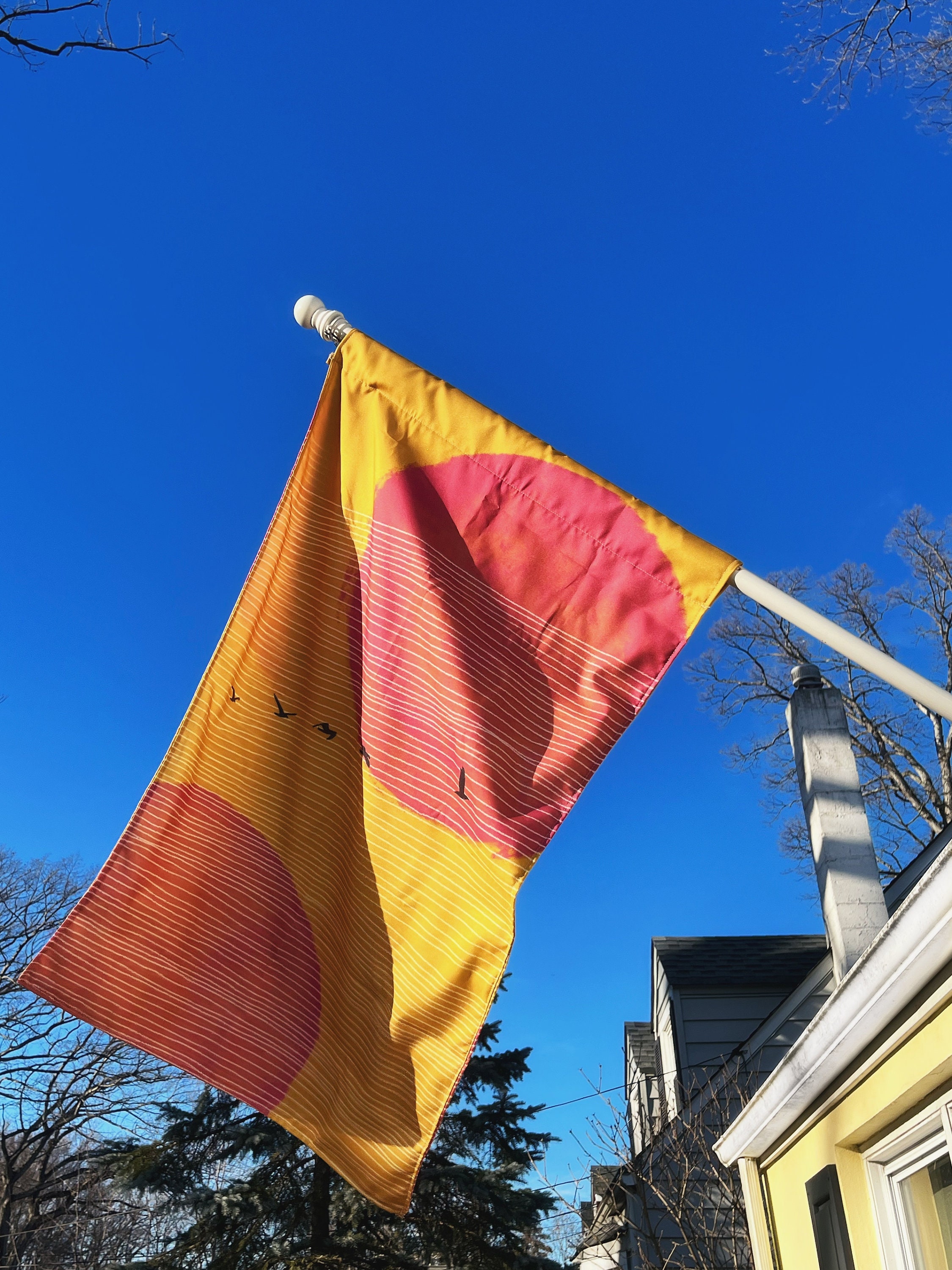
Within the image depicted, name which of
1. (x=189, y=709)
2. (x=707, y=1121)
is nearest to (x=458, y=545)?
(x=189, y=709)

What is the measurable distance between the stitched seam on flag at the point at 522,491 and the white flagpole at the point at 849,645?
0.78 ft

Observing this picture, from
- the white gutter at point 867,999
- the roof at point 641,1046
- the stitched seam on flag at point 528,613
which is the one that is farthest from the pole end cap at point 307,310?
the roof at point 641,1046

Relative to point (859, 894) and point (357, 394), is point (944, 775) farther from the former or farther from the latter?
point (357, 394)

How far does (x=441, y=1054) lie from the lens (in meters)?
2.72

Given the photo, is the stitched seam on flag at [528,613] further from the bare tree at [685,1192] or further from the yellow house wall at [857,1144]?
the bare tree at [685,1192]

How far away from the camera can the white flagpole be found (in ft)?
7.21

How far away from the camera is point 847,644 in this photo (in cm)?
237

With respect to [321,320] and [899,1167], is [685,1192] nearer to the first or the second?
[899,1167]

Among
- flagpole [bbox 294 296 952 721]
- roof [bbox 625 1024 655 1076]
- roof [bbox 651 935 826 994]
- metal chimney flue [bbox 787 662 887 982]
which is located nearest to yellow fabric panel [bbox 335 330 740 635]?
flagpole [bbox 294 296 952 721]

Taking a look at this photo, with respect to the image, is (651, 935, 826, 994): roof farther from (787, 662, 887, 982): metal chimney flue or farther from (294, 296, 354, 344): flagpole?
(294, 296, 354, 344): flagpole

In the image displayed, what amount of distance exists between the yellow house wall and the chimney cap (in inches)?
131

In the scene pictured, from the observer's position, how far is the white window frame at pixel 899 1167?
3299mm

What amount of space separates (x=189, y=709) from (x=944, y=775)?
17.8 meters

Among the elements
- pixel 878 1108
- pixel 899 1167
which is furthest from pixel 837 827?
pixel 878 1108
